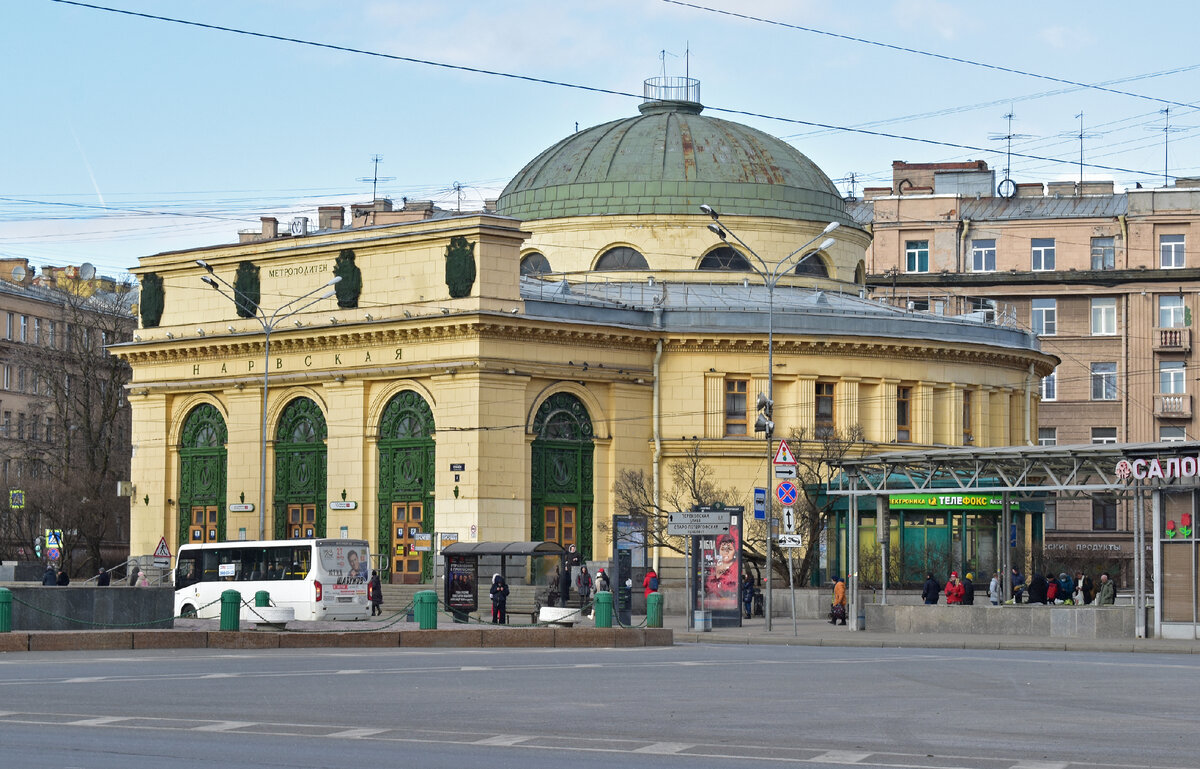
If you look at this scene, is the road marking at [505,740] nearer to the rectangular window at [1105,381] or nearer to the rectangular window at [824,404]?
the rectangular window at [824,404]

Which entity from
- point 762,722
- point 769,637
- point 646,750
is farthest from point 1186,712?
point 769,637

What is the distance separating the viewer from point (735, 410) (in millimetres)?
64312

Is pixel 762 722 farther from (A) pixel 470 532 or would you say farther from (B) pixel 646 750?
(A) pixel 470 532

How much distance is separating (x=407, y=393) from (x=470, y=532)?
553cm

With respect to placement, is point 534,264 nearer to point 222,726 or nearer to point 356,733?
point 222,726

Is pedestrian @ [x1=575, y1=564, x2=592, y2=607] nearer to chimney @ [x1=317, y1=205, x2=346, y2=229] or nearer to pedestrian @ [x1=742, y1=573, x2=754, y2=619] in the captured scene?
pedestrian @ [x1=742, y1=573, x2=754, y2=619]

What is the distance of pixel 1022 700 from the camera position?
2308cm

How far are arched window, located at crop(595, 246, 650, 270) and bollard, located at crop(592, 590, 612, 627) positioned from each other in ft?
96.7

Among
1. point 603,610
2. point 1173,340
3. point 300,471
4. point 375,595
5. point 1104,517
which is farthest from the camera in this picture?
point 1173,340

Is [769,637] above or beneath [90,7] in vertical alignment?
beneath

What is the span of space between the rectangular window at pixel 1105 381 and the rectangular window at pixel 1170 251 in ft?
17.1

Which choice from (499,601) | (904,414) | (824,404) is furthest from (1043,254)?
(499,601)

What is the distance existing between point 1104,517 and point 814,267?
25.6m

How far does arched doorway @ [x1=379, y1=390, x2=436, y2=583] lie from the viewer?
6050 cm
